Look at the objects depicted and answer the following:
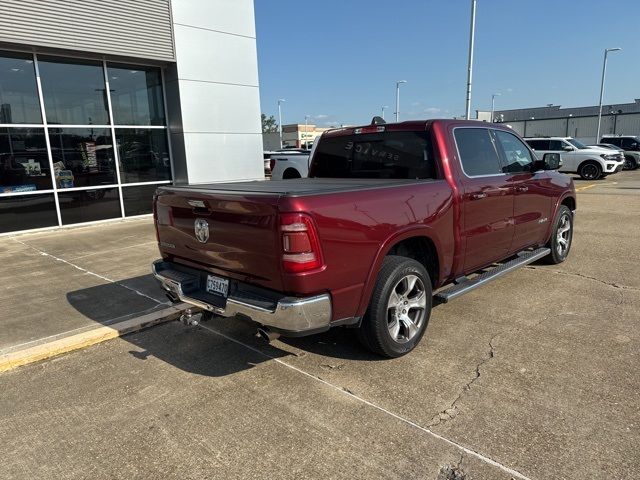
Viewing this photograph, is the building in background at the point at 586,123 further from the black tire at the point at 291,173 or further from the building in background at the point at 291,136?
the black tire at the point at 291,173

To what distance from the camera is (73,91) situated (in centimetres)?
1055

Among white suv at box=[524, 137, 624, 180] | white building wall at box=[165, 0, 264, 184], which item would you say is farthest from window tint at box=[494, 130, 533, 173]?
white suv at box=[524, 137, 624, 180]

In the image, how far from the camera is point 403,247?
13.2ft

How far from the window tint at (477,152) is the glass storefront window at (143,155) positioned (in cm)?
924

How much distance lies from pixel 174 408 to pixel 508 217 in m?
3.77

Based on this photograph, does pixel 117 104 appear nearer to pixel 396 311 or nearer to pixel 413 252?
pixel 413 252

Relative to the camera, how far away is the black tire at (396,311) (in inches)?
138

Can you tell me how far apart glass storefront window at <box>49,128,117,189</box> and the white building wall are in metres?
1.64

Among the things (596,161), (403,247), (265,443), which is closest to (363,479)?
(265,443)

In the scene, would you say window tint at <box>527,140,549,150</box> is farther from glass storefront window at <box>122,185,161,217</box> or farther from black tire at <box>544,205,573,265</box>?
glass storefront window at <box>122,185,161,217</box>

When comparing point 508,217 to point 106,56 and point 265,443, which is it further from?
point 106,56

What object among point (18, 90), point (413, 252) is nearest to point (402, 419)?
point (413, 252)

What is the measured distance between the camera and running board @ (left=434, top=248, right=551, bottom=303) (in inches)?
162

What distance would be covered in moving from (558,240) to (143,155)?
31.8 ft
